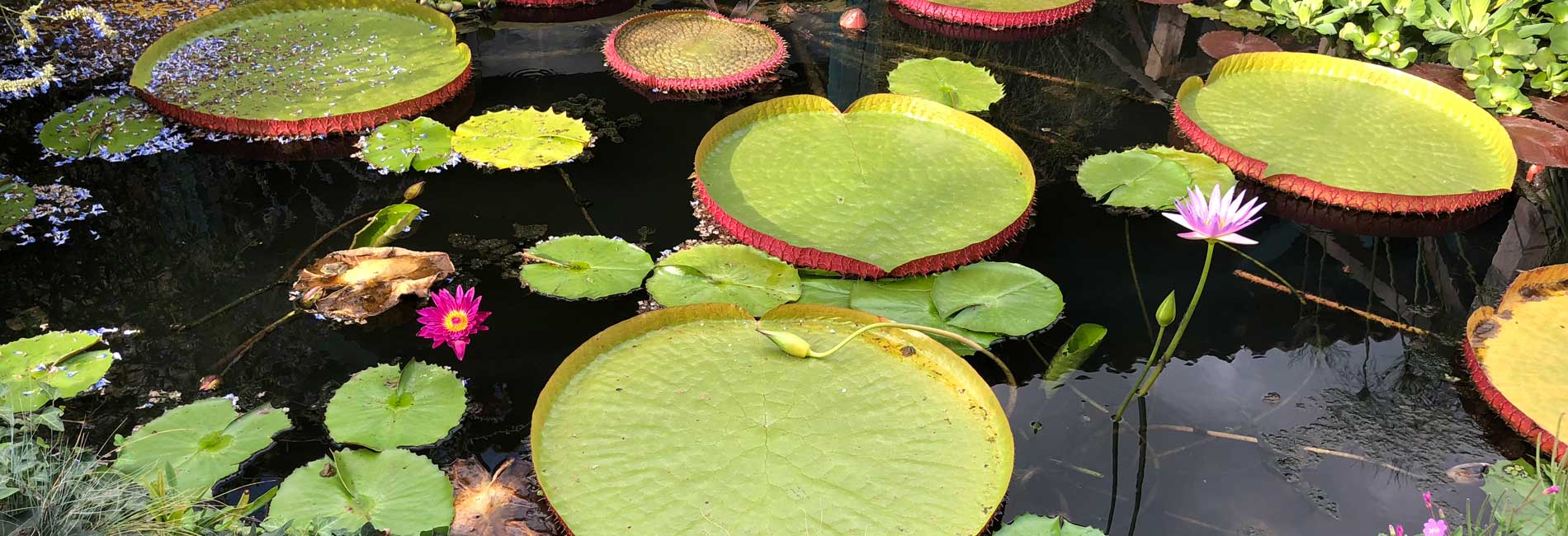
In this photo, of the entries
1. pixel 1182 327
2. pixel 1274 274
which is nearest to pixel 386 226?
pixel 1182 327

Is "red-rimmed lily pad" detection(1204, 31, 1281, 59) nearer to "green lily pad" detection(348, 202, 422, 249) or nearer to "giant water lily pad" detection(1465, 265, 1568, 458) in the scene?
"giant water lily pad" detection(1465, 265, 1568, 458)

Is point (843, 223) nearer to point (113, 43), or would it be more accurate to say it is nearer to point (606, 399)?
point (606, 399)

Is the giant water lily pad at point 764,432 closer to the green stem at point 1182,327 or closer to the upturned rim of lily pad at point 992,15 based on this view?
the green stem at point 1182,327

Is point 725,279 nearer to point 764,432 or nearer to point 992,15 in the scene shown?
point 764,432

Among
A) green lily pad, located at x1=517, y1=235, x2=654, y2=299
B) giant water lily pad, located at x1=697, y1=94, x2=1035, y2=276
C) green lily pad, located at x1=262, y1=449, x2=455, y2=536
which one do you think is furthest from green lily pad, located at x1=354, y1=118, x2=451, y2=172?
green lily pad, located at x1=262, y1=449, x2=455, y2=536

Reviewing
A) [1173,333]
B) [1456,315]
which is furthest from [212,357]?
[1456,315]
